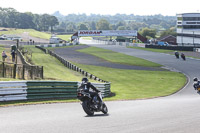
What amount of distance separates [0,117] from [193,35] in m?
126

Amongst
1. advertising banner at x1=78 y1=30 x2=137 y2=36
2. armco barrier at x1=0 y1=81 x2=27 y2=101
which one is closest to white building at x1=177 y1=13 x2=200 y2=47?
advertising banner at x1=78 y1=30 x2=137 y2=36

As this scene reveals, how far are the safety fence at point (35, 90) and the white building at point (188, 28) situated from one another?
393 ft

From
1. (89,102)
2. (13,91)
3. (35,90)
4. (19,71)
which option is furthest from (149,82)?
(89,102)

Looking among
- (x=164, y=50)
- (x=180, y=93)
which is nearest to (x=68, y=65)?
(x=180, y=93)

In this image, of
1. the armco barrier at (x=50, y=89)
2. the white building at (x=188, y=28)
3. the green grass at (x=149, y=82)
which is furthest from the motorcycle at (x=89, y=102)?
the white building at (x=188, y=28)

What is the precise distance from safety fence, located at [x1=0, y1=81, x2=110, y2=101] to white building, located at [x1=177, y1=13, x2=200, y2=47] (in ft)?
393

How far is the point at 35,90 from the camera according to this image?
1756 centimetres

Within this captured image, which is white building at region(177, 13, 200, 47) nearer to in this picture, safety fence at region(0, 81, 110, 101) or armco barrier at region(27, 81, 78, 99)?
armco barrier at region(27, 81, 78, 99)

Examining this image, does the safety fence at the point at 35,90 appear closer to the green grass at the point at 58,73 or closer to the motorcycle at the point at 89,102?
the motorcycle at the point at 89,102

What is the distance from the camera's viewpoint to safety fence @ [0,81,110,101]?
1606 centimetres

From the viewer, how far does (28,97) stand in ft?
56.2

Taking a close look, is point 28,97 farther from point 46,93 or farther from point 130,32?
point 130,32

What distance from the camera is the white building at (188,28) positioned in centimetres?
13750

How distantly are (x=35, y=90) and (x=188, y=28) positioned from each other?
131741mm
